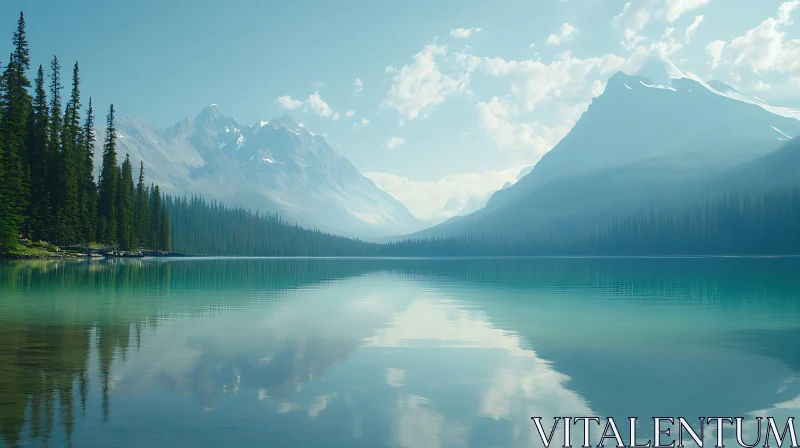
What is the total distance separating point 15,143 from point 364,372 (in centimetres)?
11667

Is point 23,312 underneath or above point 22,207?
underneath

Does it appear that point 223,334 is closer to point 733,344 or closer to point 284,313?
point 284,313

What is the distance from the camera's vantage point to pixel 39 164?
128000 mm

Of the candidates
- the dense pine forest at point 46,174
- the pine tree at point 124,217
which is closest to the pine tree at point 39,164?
the dense pine forest at point 46,174

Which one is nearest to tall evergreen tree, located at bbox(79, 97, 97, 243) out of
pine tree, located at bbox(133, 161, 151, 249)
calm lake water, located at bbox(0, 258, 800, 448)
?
pine tree, located at bbox(133, 161, 151, 249)

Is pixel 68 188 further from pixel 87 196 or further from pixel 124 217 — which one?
pixel 124 217

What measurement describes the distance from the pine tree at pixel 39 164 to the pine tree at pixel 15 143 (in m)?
2.37

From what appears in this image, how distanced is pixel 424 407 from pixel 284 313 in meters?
24.9

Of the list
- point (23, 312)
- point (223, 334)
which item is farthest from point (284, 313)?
point (23, 312)

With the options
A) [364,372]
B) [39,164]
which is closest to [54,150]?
[39,164]

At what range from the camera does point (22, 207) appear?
11000cm

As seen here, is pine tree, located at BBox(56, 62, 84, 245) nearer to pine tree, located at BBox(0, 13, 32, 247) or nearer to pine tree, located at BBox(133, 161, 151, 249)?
pine tree, located at BBox(0, 13, 32, 247)

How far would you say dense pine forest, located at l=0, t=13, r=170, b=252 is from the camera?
109 meters

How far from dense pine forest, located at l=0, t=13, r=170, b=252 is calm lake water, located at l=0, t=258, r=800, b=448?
81.2 m
